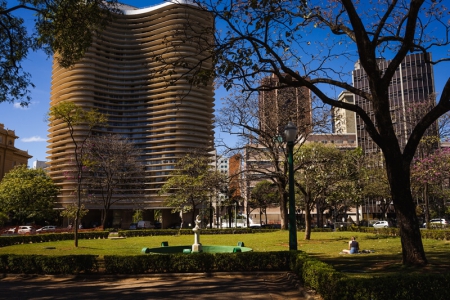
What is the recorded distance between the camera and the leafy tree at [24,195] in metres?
57.7

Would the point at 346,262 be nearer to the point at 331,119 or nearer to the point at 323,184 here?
the point at 323,184

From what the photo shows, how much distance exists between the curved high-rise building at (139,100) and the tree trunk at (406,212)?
68463mm

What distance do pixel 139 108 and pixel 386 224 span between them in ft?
200

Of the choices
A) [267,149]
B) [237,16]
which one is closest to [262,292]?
[237,16]

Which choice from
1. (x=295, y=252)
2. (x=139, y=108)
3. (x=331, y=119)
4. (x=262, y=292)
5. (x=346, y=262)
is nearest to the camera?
(x=262, y=292)

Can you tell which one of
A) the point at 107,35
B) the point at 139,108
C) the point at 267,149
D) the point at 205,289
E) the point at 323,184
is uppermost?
the point at 107,35

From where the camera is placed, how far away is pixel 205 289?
34.8 feet

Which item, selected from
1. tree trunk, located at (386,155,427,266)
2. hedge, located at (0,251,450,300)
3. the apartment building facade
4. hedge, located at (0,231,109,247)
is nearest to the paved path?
hedge, located at (0,251,450,300)

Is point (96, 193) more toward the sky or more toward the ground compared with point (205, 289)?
more toward the sky

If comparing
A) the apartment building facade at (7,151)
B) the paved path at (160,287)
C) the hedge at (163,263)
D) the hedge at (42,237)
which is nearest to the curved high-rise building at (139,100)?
the apartment building facade at (7,151)

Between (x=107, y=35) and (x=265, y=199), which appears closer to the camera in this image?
(x=265, y=199)

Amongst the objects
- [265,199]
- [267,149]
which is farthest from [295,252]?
[265,199]

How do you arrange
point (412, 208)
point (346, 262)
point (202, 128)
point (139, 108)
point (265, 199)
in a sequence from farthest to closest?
1. point (139, 108)
2. point (202, 128)
3. point (265, 199)
4. point (346, 262)
5. point (412, 208)

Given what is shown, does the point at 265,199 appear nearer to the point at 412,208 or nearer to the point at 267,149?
the point at 267,149
